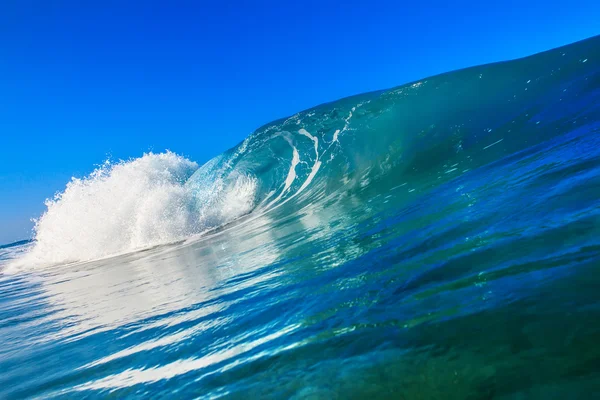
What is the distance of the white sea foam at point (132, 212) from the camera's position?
12164mm

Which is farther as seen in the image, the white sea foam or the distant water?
the white sea foam

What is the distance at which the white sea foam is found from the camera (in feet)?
39.9

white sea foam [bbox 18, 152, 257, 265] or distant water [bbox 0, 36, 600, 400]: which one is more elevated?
white sea foam [bbox 18, 152, 257, 265]

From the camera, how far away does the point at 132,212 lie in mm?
13188

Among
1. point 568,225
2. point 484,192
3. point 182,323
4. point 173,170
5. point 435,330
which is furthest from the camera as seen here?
point 173,170

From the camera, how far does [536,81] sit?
35.9 feet

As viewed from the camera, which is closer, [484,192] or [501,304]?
[501,304]

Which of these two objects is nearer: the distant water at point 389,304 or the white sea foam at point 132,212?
the distant water at point 389,304

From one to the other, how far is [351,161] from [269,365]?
10.4 m

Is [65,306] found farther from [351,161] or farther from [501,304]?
[351,161]

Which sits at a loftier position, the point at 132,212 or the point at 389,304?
the point at 132,212

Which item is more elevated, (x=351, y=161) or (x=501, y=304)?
(x=351, y=161)

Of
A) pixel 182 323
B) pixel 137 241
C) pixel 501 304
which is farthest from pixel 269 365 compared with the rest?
pixel 137 241

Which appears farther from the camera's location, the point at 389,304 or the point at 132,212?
the point at 132,212
